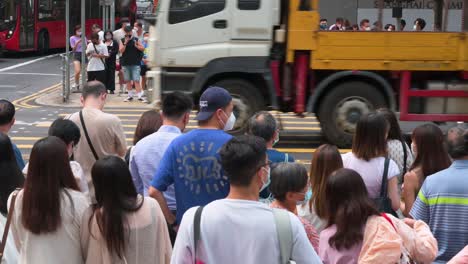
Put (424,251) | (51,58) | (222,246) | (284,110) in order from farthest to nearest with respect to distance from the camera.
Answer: (51,58) < (284,110) < (424,251) < (222,246)

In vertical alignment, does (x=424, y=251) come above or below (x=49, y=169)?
below

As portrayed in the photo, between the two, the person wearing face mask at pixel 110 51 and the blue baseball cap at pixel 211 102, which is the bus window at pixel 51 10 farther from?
the blue baseball cap at pixel 211 102

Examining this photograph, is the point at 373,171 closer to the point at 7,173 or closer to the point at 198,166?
the point at 198,166

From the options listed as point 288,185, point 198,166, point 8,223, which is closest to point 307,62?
point 198,166

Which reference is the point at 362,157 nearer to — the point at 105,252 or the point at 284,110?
the point at 105,252

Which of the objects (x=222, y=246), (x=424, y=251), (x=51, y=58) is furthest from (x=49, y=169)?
(x=51, y=58)

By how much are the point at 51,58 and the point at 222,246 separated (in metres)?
31.8

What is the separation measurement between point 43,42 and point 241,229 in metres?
32.5

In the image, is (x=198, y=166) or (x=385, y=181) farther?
(x=385, y=181)

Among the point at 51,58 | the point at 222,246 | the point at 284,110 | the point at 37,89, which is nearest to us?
the point at 222,246

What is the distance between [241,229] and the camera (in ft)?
12.6

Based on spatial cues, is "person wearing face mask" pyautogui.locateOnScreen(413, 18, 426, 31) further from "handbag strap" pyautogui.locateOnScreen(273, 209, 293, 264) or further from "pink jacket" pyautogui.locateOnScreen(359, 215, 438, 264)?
"handbag strap" pyautogui.locateOnScreen(273, 209, 293, 264)

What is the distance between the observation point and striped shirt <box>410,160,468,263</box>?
5215 millimetres

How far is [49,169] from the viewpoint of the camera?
4602mm
